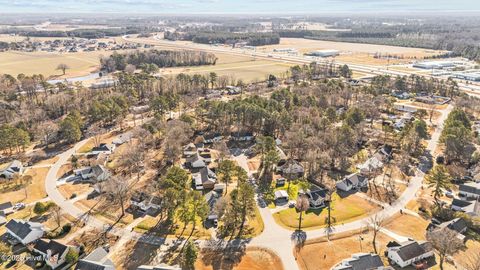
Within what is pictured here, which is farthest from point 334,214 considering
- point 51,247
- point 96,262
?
point 51,247

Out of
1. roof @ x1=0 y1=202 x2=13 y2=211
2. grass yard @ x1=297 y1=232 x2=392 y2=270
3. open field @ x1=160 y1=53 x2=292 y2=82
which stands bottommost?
grass yard @ x1=297 y1=232 x2=392 y2=270

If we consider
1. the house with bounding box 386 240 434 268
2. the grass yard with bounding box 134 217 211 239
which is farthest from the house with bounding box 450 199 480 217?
the grass yard with bounding box 134 217 211 239

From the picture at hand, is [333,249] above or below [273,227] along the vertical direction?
below

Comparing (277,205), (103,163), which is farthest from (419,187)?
(103,163)

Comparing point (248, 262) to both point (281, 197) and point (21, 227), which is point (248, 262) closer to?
point (281, 197)

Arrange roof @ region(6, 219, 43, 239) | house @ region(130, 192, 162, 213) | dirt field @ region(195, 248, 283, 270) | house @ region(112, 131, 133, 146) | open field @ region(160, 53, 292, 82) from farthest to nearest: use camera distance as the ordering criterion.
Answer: open field @ region(160, 53, 292, 82), house @ region(112, 131, 133, 146), house @ region(130, 192, 162, 213), roof @ region(6, 219, 43, 239), dirt field @ region(195, 248, 283, 270)

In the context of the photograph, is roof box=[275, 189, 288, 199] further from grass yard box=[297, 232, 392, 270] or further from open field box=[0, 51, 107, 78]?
open field box=[0, 51, 107, 78]
